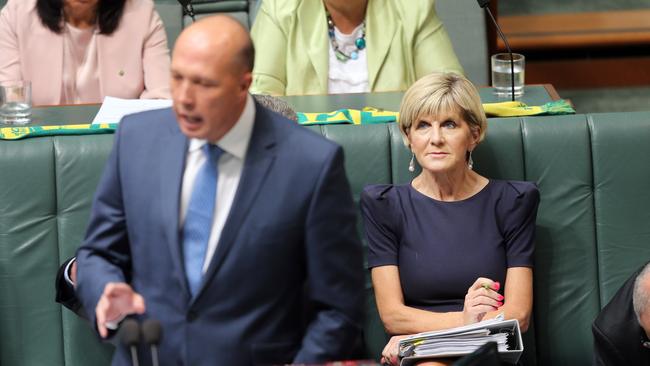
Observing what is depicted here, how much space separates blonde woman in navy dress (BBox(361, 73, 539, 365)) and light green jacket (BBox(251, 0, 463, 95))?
0.88 metres

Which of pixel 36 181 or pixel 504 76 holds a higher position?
pixel 504 76

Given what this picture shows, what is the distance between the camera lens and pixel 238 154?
2.08m

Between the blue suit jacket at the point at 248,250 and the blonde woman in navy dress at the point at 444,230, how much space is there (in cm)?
73

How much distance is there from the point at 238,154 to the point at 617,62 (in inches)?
156

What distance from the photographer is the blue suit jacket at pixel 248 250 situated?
81.5 inches

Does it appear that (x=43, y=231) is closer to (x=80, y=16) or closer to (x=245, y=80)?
(x=80, y=16)

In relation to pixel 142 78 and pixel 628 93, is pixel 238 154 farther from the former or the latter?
pixel 628 93

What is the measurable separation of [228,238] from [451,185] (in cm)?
103

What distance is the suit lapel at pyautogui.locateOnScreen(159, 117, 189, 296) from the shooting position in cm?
208

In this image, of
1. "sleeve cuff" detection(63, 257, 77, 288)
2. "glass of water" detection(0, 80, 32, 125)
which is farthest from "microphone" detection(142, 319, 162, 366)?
"glass of water" detection(0, 80, 32, 125)

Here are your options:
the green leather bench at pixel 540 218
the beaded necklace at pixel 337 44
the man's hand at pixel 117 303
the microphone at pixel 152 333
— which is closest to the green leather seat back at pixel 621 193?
the green leather bench at pixel 540 218

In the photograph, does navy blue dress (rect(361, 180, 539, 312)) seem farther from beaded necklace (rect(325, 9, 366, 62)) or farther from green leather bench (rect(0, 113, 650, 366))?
beaded necklace (rect(325, 9, 366, 62))

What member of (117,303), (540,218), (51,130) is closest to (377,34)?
(540,218)

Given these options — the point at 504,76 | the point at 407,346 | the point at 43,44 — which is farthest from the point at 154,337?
the point at 43,44
